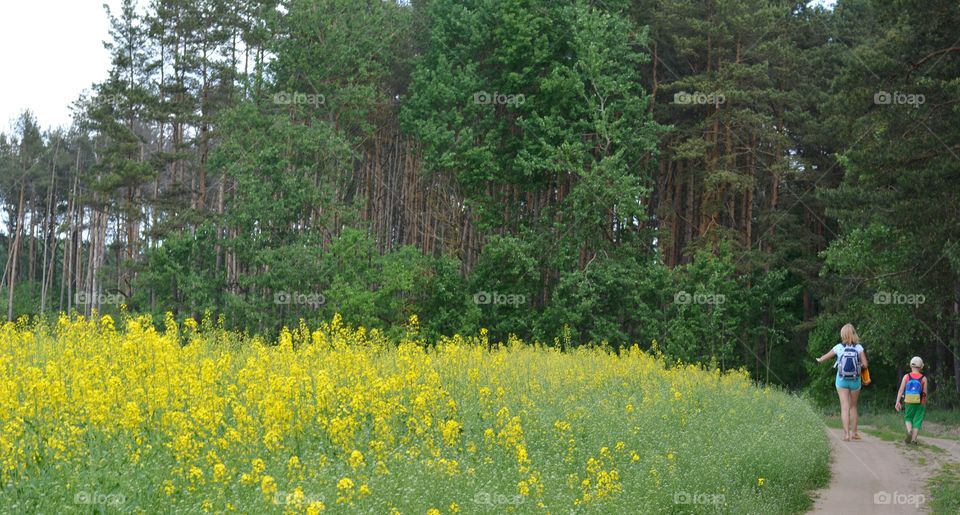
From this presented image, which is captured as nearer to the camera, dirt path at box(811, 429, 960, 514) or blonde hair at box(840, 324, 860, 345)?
dirt path at box(811, 429, 960, 514)

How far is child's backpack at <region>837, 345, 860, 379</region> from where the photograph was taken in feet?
52.2

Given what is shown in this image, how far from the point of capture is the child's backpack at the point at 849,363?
52.2ft

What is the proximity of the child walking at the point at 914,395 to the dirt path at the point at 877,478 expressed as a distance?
1.32 feet

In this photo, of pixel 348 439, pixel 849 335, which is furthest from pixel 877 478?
pixel 348 439

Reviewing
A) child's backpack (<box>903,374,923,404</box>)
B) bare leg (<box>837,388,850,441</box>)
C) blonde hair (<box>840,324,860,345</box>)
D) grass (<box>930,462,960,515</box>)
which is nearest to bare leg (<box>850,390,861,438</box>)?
bare leg (<box>837,388,850,441</box>)

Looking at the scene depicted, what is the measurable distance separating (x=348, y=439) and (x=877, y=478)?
7.90m

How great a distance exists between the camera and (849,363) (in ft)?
52.2

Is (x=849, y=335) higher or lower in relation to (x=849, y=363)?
higher

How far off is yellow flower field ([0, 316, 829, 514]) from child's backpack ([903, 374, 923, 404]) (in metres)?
2.30

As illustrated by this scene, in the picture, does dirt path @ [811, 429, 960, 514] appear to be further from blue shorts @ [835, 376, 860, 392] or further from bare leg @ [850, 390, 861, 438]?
blue shorts @ [835, 376, 860, 392]

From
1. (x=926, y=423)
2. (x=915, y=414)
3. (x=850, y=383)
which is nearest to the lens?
(x=850, y=383)

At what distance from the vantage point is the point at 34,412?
8.33 m

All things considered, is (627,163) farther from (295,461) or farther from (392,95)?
(295,461)

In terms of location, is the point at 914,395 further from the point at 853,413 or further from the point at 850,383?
the point at 850,383
